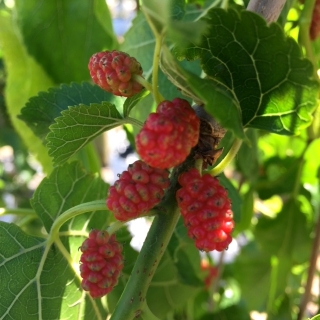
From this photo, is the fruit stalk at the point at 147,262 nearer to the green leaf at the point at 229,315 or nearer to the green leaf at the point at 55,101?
the green leaf at the point at 55,101

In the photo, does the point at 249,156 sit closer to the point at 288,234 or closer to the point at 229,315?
the point at 288,234

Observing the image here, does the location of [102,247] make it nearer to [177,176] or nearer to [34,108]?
[177,176]

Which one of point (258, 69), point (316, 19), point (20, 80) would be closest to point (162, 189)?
point (258, 69)

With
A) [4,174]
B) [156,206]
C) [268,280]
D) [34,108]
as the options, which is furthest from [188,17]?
[4,174]

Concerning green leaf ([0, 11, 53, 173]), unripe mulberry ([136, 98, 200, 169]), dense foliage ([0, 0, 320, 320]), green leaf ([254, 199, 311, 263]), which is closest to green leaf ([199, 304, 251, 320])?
dense foliage ([0, 0, 320, 320])

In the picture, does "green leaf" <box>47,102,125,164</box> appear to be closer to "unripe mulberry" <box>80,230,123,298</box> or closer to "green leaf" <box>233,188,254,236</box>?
"unripe mulberry" <box>80,230,123,298</box>
